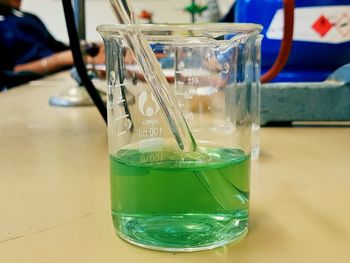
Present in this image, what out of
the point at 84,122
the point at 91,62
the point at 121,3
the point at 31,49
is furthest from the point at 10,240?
the point at 31,49

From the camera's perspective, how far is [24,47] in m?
2.11

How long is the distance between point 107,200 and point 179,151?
0.37 ft

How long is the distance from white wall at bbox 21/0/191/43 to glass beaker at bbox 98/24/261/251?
7.64ft

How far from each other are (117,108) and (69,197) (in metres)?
0.12

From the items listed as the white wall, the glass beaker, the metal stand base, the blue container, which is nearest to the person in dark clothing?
the white wall

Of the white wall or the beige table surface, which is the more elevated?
the white wall

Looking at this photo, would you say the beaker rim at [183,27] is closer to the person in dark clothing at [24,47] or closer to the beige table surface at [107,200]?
the beige table surface at [107,200]

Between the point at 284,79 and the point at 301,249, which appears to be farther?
the point at 284,79

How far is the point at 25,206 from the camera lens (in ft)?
1.45

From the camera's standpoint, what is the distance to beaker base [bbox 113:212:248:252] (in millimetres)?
344

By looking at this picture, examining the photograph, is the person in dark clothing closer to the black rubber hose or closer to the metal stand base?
the metal stand base

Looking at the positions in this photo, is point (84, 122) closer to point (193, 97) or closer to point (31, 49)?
point (193, 97)

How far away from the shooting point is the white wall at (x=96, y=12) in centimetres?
284

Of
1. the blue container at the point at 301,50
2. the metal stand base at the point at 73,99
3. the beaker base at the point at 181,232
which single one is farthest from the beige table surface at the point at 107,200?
the metal stand base at the point at 73,99
